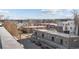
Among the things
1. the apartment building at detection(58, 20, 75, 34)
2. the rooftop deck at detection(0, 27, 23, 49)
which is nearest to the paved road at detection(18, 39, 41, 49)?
the rooftop deck at detection(0, 27, 23, 49)

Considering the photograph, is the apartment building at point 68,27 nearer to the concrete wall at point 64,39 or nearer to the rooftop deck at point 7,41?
the concrete wall at point 64,39

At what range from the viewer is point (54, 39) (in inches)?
82.5

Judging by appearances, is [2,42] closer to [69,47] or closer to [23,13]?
[23,13]

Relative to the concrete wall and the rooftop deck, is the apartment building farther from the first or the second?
the rooftop deck

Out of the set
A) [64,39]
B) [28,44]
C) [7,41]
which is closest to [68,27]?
[64,39]

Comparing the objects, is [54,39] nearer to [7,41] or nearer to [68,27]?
[68,27]

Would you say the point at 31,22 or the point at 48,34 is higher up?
the point at 31,22

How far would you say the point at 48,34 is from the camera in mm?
2139

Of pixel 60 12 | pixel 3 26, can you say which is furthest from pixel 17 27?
pixel 60 12

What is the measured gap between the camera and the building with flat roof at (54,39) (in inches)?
80.7

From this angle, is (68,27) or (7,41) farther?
(7,41)

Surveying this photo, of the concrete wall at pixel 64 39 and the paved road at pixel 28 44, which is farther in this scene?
the paved road at pixel 28 44

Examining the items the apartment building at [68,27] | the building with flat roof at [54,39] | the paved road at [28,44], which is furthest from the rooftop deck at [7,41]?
the apartment building at [68,27]
